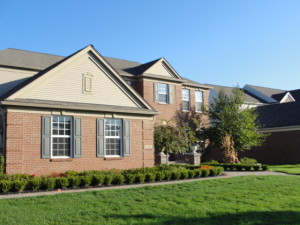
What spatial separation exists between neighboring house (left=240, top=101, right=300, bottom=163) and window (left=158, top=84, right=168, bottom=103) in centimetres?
979

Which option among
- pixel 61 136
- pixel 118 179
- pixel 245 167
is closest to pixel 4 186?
pixel 118 179

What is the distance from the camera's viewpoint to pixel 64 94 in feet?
54.6

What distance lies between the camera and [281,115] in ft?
104

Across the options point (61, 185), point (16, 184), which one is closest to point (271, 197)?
point (61, 185)

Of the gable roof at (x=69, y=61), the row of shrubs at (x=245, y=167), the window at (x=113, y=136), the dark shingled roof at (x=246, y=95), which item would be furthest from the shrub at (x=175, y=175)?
the dark shingled roof at (x=246, y=95)

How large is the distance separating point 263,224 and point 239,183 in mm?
6172

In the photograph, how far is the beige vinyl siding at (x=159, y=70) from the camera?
25.9 meters

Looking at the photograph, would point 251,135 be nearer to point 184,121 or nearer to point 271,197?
point 184,121

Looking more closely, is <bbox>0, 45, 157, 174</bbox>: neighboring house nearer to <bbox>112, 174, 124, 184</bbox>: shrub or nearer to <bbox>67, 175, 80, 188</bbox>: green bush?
<bbox>67, 175, 80, 188</bbox>: green bush

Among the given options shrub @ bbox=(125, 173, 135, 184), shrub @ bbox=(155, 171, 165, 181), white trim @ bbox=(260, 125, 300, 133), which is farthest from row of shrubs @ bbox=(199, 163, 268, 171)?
white trim @ bbox=(260, 125, 300, 133)

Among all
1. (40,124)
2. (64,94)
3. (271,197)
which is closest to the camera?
(271,197)

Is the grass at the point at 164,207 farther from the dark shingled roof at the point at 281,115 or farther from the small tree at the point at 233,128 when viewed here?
the dark shingled roof at the point at 281,115

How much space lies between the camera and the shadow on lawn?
752 centimetres

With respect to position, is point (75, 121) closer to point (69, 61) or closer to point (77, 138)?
point (77, 138)
